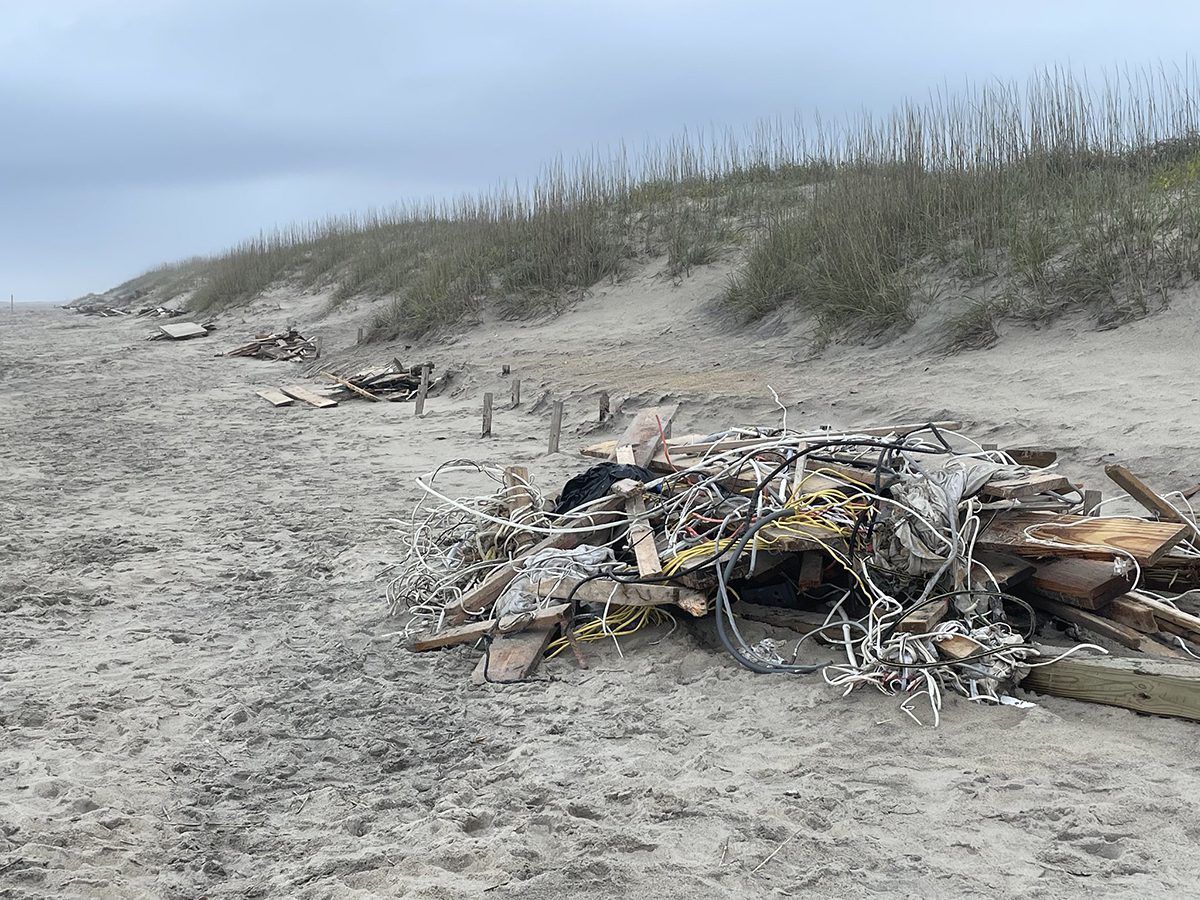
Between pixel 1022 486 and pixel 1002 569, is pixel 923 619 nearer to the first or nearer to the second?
pixel 1002 569

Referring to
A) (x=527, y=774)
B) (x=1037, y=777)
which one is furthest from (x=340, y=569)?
(x=1037, y=777)

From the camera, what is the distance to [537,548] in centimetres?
450

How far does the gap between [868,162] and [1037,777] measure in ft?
34.1

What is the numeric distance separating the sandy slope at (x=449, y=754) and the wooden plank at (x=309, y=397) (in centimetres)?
471

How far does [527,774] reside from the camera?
3064 mm

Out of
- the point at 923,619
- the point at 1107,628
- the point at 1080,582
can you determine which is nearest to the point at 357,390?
the point at 923,619

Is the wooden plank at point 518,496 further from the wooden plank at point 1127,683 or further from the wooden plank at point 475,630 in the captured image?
the wooden plank at point 1127,683

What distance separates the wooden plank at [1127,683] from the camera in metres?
3.03

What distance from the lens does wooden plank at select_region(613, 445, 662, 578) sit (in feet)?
13.1

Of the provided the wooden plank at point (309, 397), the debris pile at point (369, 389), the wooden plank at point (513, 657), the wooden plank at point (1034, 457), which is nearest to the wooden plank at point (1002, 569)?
the wooden plank at point (1034, 457)

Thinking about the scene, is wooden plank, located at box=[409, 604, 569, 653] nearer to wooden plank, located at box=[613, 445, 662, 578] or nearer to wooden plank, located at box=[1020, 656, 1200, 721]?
wooden plank, located at box=[613, 445, 662, 578]

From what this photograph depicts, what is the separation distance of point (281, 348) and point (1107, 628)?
15844 mm

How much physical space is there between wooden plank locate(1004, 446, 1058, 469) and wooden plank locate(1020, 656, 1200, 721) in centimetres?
132

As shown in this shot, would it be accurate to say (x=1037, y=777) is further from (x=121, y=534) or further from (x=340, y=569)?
(x=121, y=534)
